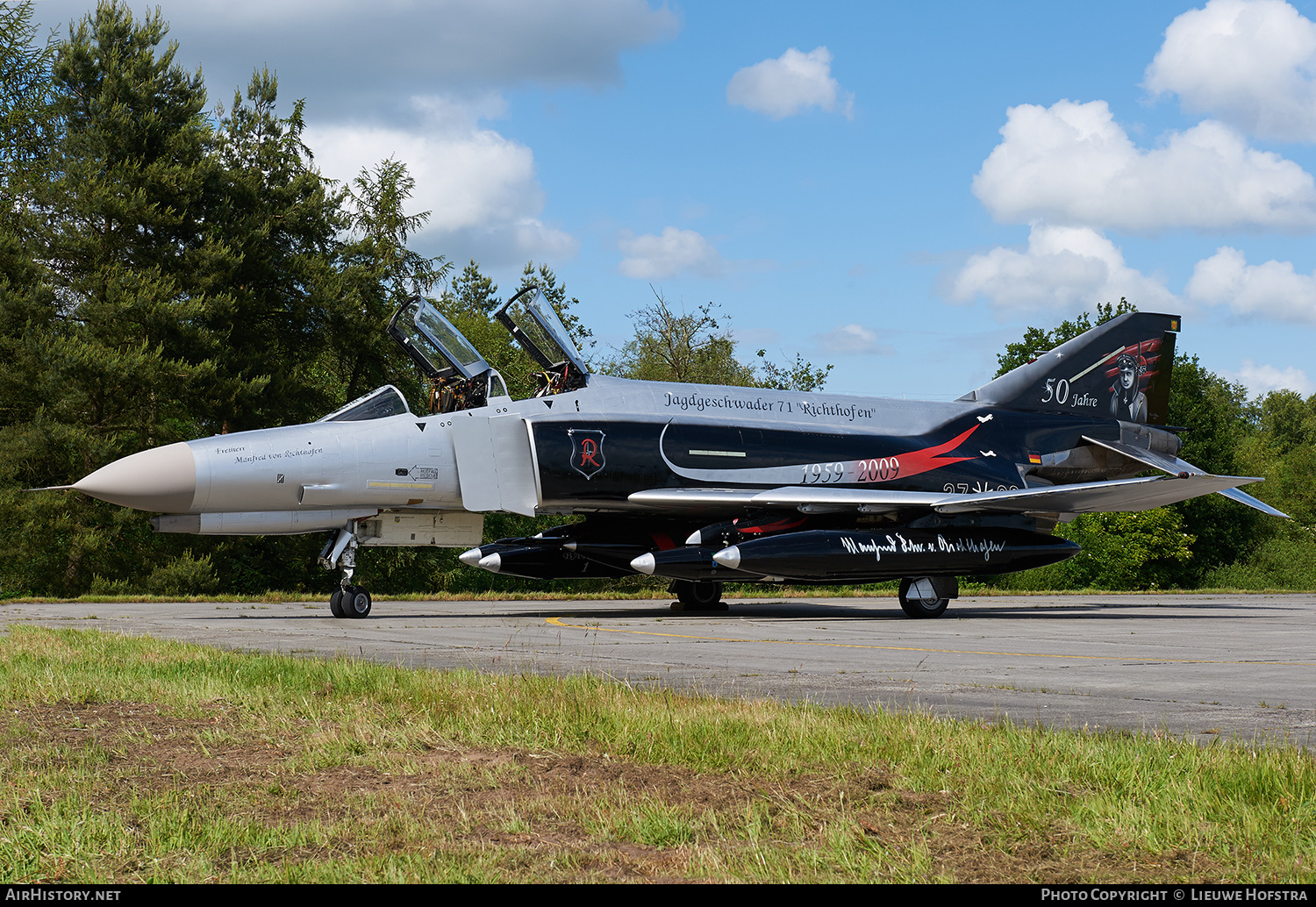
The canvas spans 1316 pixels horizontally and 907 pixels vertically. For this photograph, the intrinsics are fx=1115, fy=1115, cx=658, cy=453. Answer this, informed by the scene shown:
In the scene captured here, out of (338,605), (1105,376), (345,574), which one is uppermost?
Answer: (1105,376)

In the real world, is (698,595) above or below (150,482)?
below

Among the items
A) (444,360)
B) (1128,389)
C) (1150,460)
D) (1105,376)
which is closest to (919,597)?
(1150,460)

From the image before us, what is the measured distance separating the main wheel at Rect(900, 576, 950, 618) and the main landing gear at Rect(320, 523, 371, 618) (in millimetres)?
7806

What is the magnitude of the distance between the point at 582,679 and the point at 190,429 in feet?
75.5

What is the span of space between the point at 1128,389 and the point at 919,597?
7350 millimetres

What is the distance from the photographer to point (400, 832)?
3695 millimetres

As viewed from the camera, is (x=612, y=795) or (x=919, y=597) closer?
(x=612, y=795)

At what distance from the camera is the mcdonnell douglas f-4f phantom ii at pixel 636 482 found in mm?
14562

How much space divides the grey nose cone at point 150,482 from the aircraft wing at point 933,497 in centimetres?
599

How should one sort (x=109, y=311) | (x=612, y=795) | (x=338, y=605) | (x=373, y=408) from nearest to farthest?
(x=612, y=795)
(x=338, y=605)
(x=373, y=408)
(x=109, y=311)

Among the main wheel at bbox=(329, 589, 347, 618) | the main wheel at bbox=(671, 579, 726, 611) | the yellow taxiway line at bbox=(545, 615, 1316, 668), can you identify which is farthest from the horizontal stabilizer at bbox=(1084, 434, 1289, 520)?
the main wheel at bbox=(329, 589, 347, 618)

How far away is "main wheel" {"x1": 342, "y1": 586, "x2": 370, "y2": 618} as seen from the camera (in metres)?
15.0

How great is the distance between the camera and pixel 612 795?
4145 millimetres

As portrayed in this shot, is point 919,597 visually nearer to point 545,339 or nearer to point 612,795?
point 545,339
